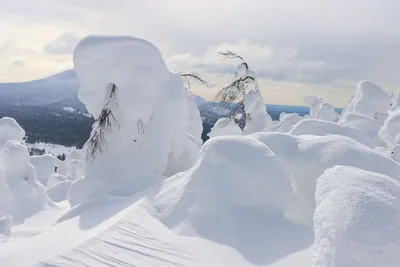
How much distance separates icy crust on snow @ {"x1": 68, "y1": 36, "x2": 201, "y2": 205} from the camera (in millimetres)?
9031

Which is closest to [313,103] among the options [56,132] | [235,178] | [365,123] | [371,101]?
[371,101]

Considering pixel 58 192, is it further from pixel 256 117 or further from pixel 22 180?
pixel 256 117

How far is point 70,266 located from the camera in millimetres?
4488

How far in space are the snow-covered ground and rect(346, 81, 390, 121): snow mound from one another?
7.70 m

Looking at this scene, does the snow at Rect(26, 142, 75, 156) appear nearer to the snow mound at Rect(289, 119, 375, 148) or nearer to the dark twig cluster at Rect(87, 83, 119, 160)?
the dark twig cluster at Rect(87, 83, 119, 160)

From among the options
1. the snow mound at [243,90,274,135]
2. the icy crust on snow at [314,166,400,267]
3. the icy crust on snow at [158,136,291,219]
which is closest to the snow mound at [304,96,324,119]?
the snow mound at [243,90,274,135]

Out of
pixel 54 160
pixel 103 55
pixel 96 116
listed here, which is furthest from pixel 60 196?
pixel 103 55

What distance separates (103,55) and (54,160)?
21782 millimetres

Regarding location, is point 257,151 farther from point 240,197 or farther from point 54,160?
point 54,160

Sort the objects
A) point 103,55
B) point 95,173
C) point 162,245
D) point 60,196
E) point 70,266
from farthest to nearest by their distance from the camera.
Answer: point 60,196
point 95,173
point 103,55
point 162,245
point 70,266

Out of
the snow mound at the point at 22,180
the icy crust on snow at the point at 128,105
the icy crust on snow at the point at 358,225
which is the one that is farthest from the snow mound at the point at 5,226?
the icy crust on snow at the point at 358,225

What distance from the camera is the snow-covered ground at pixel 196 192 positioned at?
14.0ft

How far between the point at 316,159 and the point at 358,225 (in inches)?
106

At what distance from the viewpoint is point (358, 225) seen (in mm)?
3992
